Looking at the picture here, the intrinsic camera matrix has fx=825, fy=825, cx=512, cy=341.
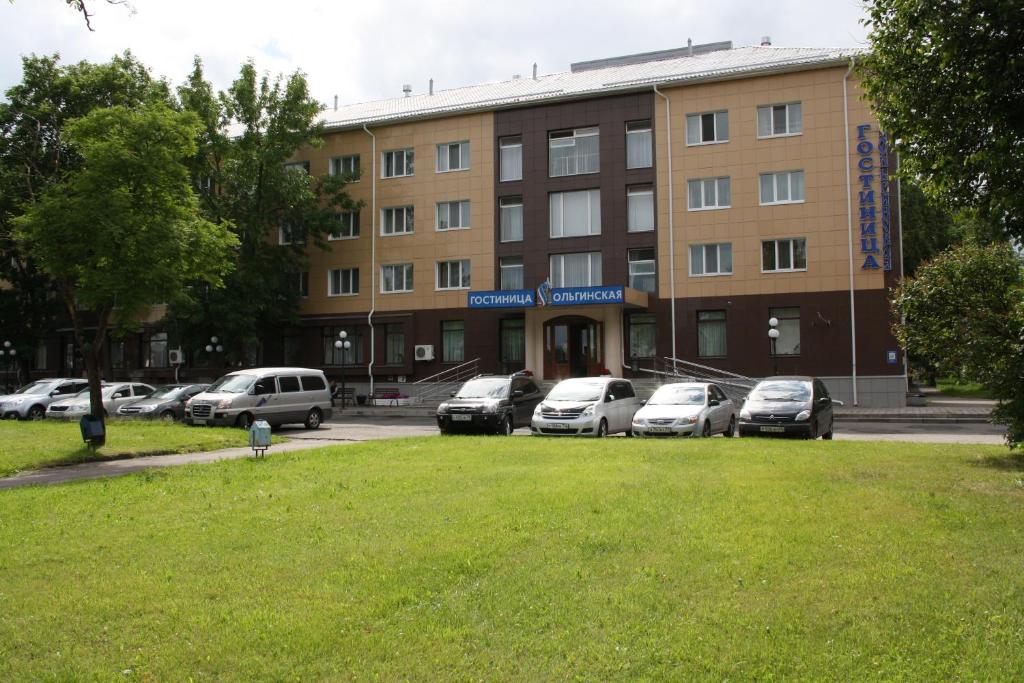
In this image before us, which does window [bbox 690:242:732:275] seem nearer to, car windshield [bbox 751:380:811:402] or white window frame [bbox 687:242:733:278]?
white window frame [bbox 687:242:733:278]

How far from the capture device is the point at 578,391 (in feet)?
70.9

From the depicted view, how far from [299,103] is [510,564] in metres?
37.6

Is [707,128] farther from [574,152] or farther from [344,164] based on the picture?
[344,164]

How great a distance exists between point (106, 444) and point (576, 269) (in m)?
24.3

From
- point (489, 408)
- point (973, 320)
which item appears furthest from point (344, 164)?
point (973, 320)

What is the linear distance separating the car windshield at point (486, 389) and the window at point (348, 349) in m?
20.0

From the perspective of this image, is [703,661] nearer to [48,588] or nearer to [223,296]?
[48,588]

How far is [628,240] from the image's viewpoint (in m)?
37.7

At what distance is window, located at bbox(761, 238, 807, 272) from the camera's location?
34938mm

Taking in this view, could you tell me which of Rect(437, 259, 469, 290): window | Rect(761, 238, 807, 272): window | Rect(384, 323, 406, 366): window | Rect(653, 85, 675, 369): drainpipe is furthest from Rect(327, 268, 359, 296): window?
Rect(761, 238, 807, 272): window

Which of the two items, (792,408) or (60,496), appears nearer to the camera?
(60,496)

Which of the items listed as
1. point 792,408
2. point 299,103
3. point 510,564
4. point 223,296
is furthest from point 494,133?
point 510,564

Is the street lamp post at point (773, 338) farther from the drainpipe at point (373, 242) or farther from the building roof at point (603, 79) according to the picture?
the drainpipe at point (373, 242)

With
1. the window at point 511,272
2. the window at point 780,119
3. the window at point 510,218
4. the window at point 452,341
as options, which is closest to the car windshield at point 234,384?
the window at point 452,341
